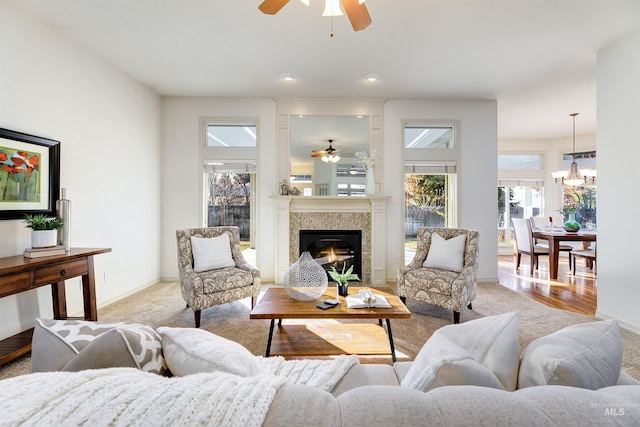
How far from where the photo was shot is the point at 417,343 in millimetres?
2391

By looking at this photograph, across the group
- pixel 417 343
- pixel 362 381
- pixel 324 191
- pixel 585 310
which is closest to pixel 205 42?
pixel 324 191

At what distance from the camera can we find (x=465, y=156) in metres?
4.50

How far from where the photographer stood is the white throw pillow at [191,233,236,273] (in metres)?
3.02

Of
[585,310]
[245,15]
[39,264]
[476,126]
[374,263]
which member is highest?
[245,15]

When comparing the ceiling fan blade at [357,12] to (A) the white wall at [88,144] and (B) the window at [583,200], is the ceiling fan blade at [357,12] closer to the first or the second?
(A) the white wall at [88,144]

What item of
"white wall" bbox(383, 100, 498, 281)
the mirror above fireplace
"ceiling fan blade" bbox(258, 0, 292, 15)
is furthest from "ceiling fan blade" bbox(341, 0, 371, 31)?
"white wall" bbox(383, 100, 498, 281)

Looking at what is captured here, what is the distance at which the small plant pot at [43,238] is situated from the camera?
7.52 ft

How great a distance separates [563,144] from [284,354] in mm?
8081

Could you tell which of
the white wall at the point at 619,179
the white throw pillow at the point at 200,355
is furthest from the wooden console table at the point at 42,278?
the white wall at the point at 619,179

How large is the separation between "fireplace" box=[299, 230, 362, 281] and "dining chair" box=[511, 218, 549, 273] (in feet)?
10.1

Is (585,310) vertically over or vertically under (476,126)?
under

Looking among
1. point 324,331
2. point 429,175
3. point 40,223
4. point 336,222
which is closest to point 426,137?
point 429,175

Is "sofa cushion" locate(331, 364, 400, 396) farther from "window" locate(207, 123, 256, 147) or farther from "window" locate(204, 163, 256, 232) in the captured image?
"window" locate(207, 123, 256, 147)

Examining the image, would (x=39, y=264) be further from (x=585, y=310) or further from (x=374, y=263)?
(x=585, y=310)
